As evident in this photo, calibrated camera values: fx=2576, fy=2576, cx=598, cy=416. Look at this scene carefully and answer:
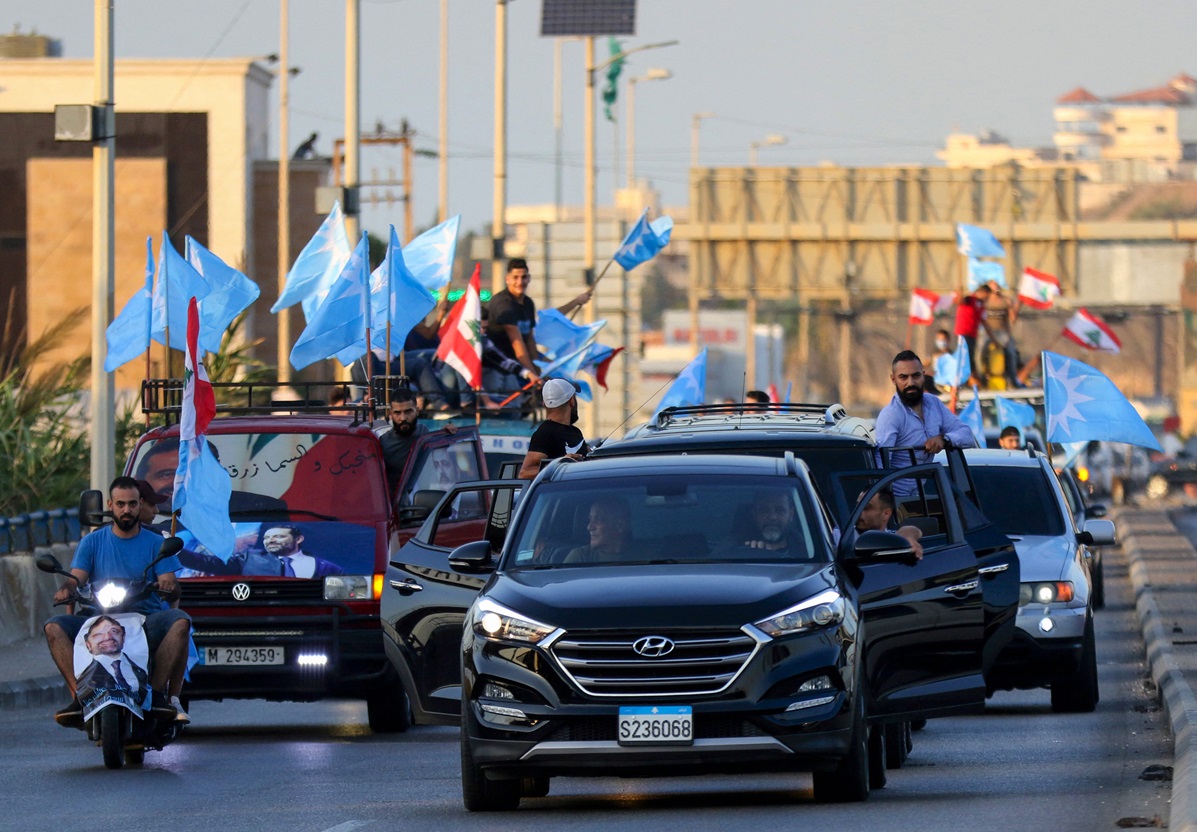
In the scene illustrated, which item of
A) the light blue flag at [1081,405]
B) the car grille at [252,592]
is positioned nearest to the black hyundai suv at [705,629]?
the car grille at [252,592]

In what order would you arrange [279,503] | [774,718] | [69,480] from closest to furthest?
[774,718], [279,503], [69,480]

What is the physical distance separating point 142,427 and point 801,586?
14820 millimetres

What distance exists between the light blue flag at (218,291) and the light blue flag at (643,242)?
795 centimetres

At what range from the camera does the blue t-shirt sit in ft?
45.8

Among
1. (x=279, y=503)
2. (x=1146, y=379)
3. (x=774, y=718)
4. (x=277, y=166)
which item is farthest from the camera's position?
(x=1146, y=379)

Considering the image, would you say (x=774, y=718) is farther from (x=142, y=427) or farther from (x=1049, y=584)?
(x=142, y=427)

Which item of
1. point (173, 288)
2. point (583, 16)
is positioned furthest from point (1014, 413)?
point (583, 16)

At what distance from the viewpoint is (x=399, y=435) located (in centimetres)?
1708

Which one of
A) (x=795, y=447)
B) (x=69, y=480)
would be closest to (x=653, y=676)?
(x=795, y=447)

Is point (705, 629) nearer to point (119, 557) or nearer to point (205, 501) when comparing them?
point (119, 557)

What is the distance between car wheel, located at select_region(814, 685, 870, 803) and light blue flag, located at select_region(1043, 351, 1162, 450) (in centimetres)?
987

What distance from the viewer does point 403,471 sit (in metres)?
16.6

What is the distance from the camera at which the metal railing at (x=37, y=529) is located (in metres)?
21.2

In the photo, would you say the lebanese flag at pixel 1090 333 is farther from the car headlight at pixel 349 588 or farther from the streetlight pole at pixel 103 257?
the car headlight at pixel 349 588
